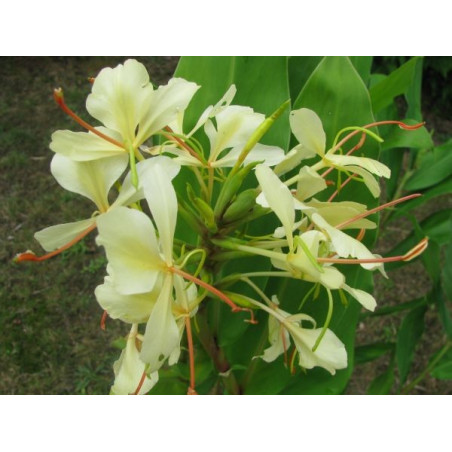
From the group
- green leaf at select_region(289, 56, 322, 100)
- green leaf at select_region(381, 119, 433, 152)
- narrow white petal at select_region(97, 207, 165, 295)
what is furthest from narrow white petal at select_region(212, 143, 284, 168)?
green leaf at select_region(381, 119, 433, 152)

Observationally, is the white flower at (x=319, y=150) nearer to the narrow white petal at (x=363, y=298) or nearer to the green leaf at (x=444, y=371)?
the narrow white petal at (x=363, y=298)

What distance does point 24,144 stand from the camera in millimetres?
1956

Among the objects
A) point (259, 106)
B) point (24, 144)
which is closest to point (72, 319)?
point (24, 144)

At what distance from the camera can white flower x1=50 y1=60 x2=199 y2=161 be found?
1.39 feet

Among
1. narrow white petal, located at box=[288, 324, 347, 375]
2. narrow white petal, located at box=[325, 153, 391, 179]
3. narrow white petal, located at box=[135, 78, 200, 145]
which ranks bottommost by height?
narrow white petal, located at box=[288, 324, 347, 375]

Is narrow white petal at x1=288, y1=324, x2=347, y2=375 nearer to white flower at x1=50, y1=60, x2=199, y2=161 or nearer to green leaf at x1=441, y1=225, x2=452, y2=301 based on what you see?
white flower at x1=50, y1=60, x2=199, y2=161

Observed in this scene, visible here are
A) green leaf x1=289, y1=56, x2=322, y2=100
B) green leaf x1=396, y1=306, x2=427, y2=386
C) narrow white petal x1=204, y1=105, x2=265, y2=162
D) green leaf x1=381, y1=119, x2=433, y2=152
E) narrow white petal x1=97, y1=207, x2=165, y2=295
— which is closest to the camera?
narrow white petal x1=97, y1=207, x2=165, y2=295

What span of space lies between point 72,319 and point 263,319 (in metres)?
1.05

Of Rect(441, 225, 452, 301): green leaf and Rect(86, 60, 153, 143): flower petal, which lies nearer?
Rect(86, 60, 153, 143): flower petal

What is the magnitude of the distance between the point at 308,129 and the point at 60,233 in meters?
0.23

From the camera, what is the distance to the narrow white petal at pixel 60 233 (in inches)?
16.7

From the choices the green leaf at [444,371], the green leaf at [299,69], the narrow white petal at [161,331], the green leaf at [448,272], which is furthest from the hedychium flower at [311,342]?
the green leaf at [444,371]

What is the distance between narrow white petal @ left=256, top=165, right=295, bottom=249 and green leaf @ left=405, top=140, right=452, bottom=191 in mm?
668

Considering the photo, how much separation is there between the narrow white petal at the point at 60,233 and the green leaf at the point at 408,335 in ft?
2.33
